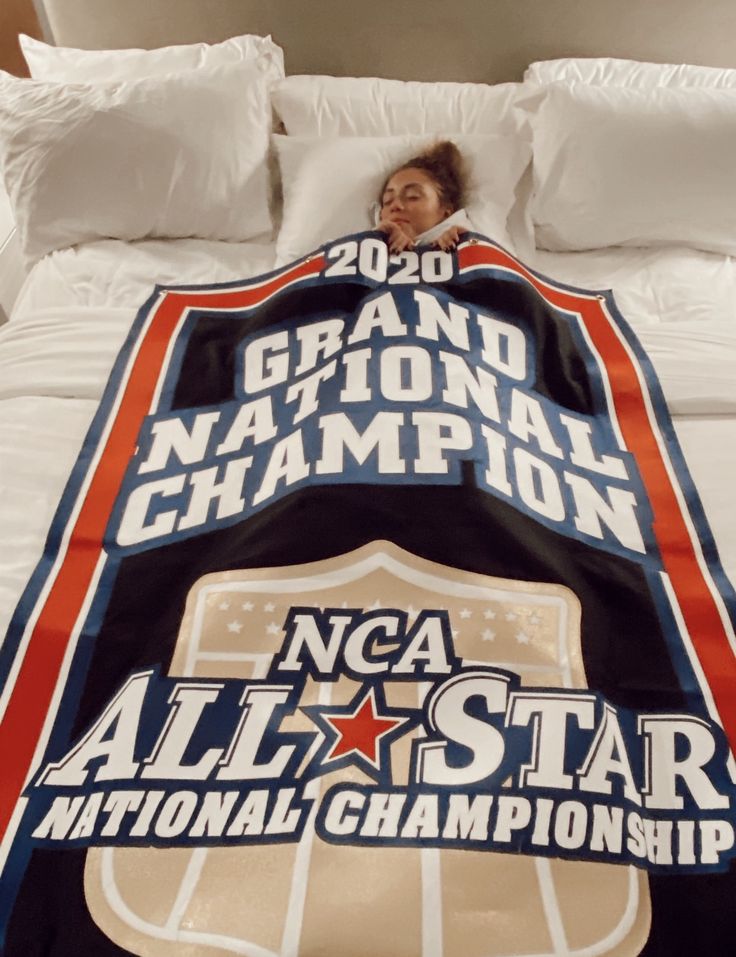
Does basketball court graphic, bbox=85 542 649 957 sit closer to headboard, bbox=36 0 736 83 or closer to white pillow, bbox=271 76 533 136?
white pillow, bbox=271 76 533 136

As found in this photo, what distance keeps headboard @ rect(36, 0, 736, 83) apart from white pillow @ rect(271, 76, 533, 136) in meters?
0.13

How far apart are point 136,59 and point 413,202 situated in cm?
74

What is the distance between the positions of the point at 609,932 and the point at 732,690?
31cm

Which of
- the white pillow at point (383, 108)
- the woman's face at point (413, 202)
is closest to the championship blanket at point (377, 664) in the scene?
the woman's face at point (413, 202)

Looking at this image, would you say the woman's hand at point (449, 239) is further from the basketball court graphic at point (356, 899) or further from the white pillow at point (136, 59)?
the basketball court graphic at point (356, 899)

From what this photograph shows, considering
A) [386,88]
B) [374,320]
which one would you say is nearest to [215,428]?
[374,320]

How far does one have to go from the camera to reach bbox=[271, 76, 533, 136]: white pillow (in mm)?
1662

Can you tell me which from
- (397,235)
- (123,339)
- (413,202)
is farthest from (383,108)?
(123,339)

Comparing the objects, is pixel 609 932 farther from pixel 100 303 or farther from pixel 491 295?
pixel 100 303

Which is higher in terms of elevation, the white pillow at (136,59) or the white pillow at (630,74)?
Answer: the white pillow at (630,74)

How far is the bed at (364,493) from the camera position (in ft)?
2.08

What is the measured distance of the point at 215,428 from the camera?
1083 millimetres

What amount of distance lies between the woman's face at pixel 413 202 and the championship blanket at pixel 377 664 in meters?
0.30

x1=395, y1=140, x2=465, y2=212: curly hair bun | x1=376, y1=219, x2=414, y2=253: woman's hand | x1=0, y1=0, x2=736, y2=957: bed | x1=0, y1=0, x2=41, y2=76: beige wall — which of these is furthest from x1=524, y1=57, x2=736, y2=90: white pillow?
x1=0, y1=0, x2=41, y2=76: beige wall
